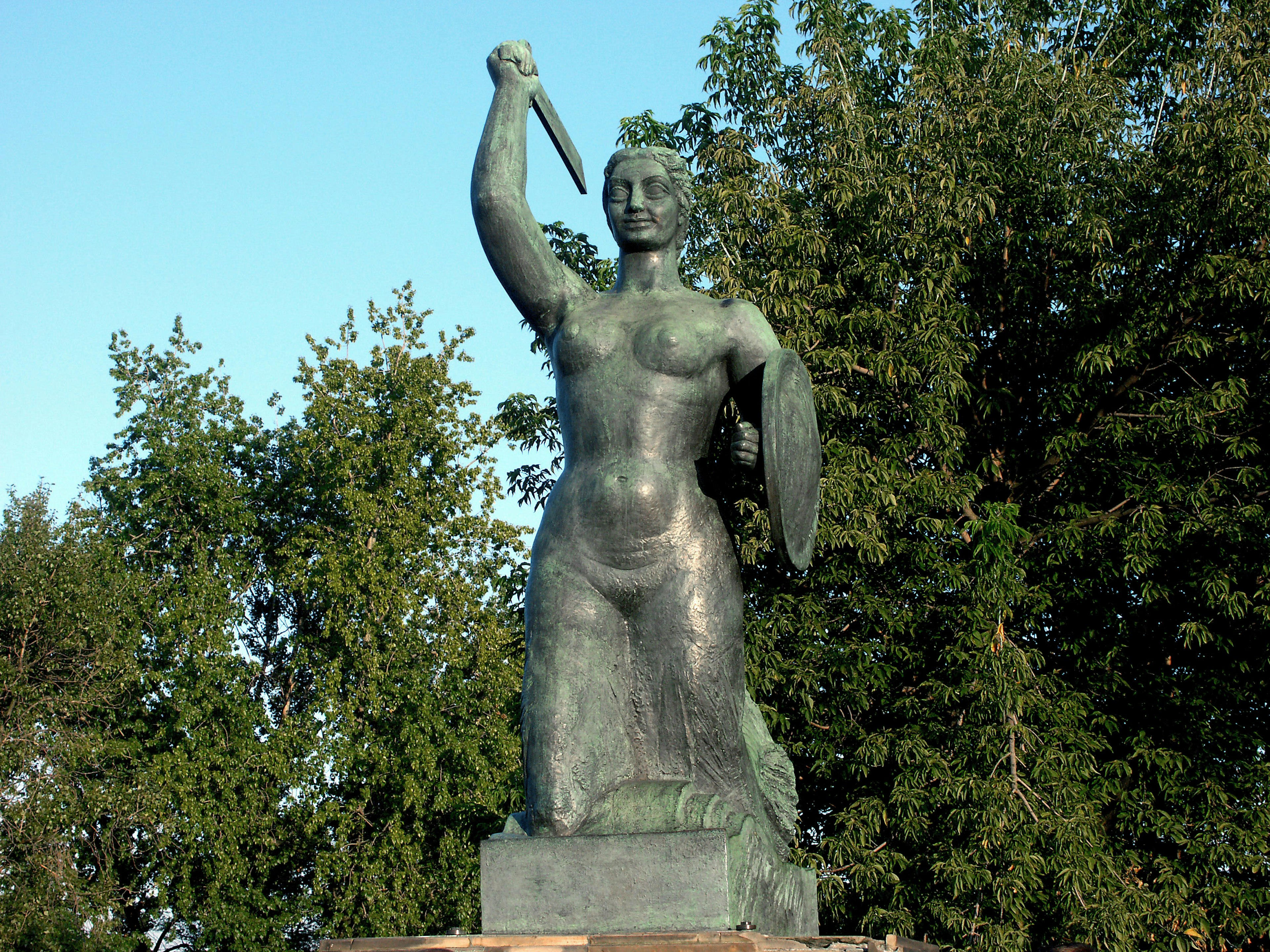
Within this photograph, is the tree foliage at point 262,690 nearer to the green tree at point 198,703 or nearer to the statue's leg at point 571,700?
the green tree at point 198,703

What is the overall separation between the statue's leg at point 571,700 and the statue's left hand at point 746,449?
0.66 m

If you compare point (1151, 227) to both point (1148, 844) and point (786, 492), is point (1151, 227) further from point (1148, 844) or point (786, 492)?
point (786, 492)

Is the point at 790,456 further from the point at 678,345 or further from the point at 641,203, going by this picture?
the point at 641,203

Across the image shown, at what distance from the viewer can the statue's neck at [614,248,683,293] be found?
199 inches

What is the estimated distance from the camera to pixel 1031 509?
594 inches

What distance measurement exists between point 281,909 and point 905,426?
499 inches

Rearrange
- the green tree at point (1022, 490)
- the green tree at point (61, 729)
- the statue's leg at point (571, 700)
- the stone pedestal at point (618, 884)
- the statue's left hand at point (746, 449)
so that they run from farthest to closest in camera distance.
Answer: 1. the green tree at point (61, 729)
2. the green tree at point (1022, 490)
3. the statue's left hand at point (746, 449)
4. the statue's leg at point (571, 700)
5. the stone pedestal at point (618, 884)

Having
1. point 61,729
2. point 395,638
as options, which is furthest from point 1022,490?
point 61,729

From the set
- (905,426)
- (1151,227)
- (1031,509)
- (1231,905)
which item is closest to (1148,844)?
(1231,905)

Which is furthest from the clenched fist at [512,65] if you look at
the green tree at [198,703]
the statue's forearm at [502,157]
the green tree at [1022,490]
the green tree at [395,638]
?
the green tree at [198,703]

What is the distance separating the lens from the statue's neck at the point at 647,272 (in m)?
5.06

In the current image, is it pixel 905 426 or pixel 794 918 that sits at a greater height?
pixel 905 426

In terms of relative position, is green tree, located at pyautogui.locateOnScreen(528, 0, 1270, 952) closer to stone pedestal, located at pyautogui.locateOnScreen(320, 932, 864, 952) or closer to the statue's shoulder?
the statue's shoulder

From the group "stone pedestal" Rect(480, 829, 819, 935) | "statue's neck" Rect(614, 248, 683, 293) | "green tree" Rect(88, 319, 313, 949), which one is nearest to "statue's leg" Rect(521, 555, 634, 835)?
"stone pedestal" Rect(480, 829, 819, 935)
